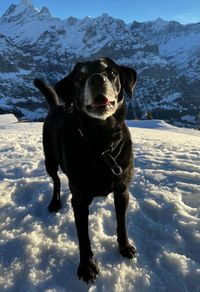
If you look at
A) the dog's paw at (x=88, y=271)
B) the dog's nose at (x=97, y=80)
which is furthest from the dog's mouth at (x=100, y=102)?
the dog's paw at (x=88, y=271)

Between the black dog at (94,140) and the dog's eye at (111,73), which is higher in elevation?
the dog's eye at (111,73)

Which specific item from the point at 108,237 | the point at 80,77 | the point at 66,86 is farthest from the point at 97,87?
the point at 108,237

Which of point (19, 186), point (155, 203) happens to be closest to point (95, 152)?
point (155, 203)

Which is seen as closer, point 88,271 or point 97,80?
point 97,80

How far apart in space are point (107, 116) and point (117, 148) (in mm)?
484

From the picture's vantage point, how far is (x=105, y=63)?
5.04 meters

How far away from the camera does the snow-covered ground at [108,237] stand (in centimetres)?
485

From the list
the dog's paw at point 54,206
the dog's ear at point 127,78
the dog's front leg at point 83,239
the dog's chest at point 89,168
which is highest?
the dog's ear at point 127,78

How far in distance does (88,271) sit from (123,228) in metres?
0.77

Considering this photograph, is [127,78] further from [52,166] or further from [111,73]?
[52,166]

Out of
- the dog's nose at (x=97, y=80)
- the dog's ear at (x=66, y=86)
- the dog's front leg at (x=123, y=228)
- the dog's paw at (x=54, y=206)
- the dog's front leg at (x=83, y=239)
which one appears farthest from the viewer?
the dog's paw at (x=54, y=206)

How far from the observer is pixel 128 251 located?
5281mm

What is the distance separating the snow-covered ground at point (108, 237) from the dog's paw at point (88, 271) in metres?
0.07

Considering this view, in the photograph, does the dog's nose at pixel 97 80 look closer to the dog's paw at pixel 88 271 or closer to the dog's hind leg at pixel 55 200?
the dog's paw at pixel 88 271
